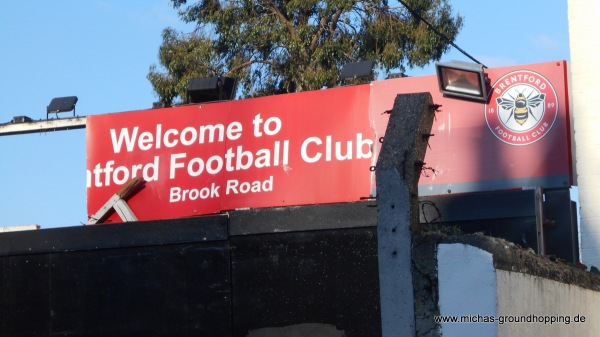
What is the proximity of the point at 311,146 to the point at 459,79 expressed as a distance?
3.19 metres

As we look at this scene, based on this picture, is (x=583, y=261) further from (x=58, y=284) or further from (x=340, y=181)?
(x=58, y=284)

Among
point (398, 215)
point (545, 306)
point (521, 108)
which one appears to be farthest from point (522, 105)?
point (398, 215)

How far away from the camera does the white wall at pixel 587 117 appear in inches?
456

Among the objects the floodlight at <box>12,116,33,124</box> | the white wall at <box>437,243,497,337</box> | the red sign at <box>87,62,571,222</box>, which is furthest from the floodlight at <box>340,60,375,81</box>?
the white wall at <box>437,243,497,337</box>

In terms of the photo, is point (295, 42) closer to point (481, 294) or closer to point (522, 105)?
point (522, 105)

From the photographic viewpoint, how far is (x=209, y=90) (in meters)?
14.0

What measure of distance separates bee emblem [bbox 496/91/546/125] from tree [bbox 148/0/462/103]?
11.0 metres

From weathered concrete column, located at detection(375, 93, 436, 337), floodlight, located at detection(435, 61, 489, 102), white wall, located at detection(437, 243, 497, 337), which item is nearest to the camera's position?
white wall, located at detection(437, 243, 497, 337)

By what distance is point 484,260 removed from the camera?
645 cm

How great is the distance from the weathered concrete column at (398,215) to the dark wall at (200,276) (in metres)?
1.17

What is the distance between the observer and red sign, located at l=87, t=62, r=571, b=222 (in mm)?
11867

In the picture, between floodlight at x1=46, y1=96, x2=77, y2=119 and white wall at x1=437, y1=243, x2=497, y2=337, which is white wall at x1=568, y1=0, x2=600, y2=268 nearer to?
white wall at x1=437, y1=243, x2=497, y2=337

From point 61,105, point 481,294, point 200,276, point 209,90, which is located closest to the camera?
point 481,294

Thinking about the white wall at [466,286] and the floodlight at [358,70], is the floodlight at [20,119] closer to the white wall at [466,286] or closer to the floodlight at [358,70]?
the floodlight at [358,70]
